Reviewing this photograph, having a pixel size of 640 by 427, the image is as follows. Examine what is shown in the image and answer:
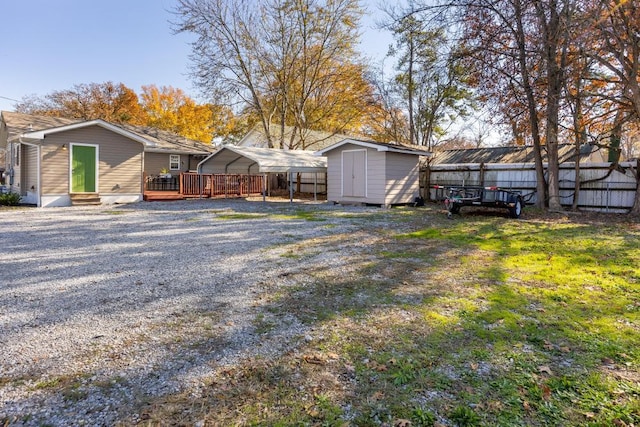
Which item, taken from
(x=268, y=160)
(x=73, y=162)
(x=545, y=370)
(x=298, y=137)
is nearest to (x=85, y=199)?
(x=73, y=162)

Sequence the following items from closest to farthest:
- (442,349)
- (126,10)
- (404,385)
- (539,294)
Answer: (404,385)
(442,349)
(539,294)
(126,10)

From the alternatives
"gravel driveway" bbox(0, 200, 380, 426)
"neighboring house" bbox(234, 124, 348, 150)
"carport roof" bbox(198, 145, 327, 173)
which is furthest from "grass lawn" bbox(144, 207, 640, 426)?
"neighboring house" bbox(234, 124, 348, 150)

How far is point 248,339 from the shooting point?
3.03m

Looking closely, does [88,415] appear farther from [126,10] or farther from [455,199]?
[126,10]

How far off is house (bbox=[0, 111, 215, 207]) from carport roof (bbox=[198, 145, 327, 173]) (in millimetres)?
3950

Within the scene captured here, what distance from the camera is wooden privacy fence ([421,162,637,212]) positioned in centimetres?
1261

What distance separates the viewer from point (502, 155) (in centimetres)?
2022

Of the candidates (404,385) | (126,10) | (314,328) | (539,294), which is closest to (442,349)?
(404,385)

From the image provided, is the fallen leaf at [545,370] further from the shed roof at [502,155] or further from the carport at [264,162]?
the shed roof at [502,155]

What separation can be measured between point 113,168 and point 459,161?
16.7 m

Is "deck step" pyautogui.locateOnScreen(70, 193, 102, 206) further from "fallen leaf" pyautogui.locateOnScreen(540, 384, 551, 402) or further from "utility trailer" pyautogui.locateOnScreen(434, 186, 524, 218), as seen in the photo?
"fallen leaf" pyautogui.locateOnScreen(540, 384, 551, 402)

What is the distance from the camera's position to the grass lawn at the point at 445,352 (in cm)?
213

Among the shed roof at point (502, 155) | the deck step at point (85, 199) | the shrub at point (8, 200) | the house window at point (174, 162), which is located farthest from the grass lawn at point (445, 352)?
the house window at point (174, 162)

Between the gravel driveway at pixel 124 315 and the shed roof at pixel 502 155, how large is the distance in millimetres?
15202
